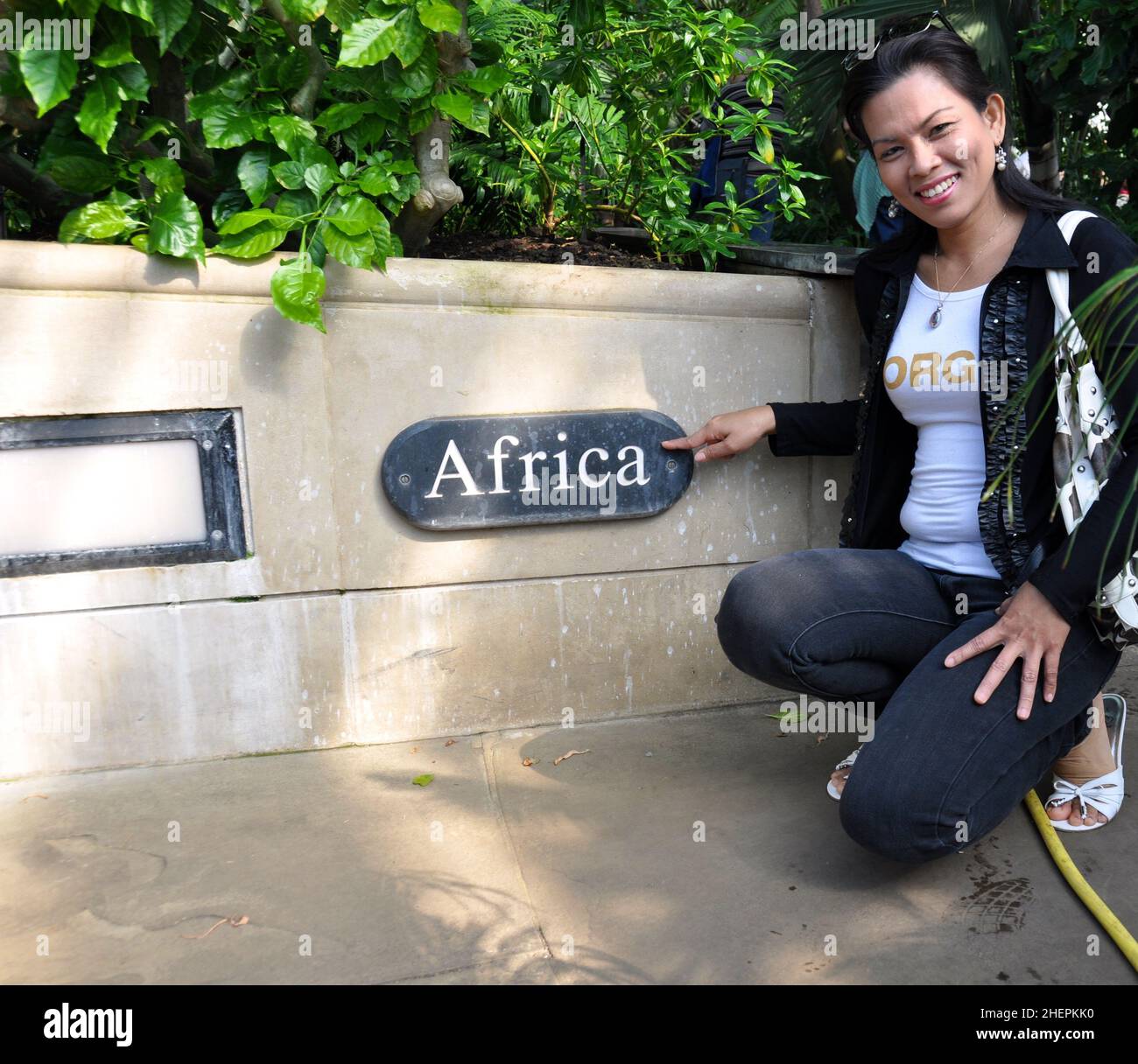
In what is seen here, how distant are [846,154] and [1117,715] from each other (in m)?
4.25

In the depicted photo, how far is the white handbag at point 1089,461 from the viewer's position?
77.1 inches

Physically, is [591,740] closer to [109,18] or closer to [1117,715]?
[1117,715]

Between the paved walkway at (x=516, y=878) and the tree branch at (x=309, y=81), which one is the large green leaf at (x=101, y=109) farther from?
the paved walkway at (x=516, y=878)

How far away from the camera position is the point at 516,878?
6.88 ft

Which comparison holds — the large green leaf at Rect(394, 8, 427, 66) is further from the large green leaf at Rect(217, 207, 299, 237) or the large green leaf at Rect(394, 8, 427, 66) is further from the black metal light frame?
the black metal light frame

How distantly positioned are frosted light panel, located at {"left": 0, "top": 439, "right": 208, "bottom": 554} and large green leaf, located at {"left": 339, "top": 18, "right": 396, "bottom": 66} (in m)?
0.88

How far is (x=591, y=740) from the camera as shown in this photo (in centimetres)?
270

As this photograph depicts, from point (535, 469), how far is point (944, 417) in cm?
93

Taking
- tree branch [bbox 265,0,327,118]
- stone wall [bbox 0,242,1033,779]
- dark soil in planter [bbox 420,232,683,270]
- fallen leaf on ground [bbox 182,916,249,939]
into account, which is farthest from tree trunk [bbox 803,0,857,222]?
fallen leaf on ground [bbox 182,916,249,939]

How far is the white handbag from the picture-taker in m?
1.96

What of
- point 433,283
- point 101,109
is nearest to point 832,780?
point 433,283

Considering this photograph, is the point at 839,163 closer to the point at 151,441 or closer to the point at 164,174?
the point at 164,174

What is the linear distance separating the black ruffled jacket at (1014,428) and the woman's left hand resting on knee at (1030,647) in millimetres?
27
